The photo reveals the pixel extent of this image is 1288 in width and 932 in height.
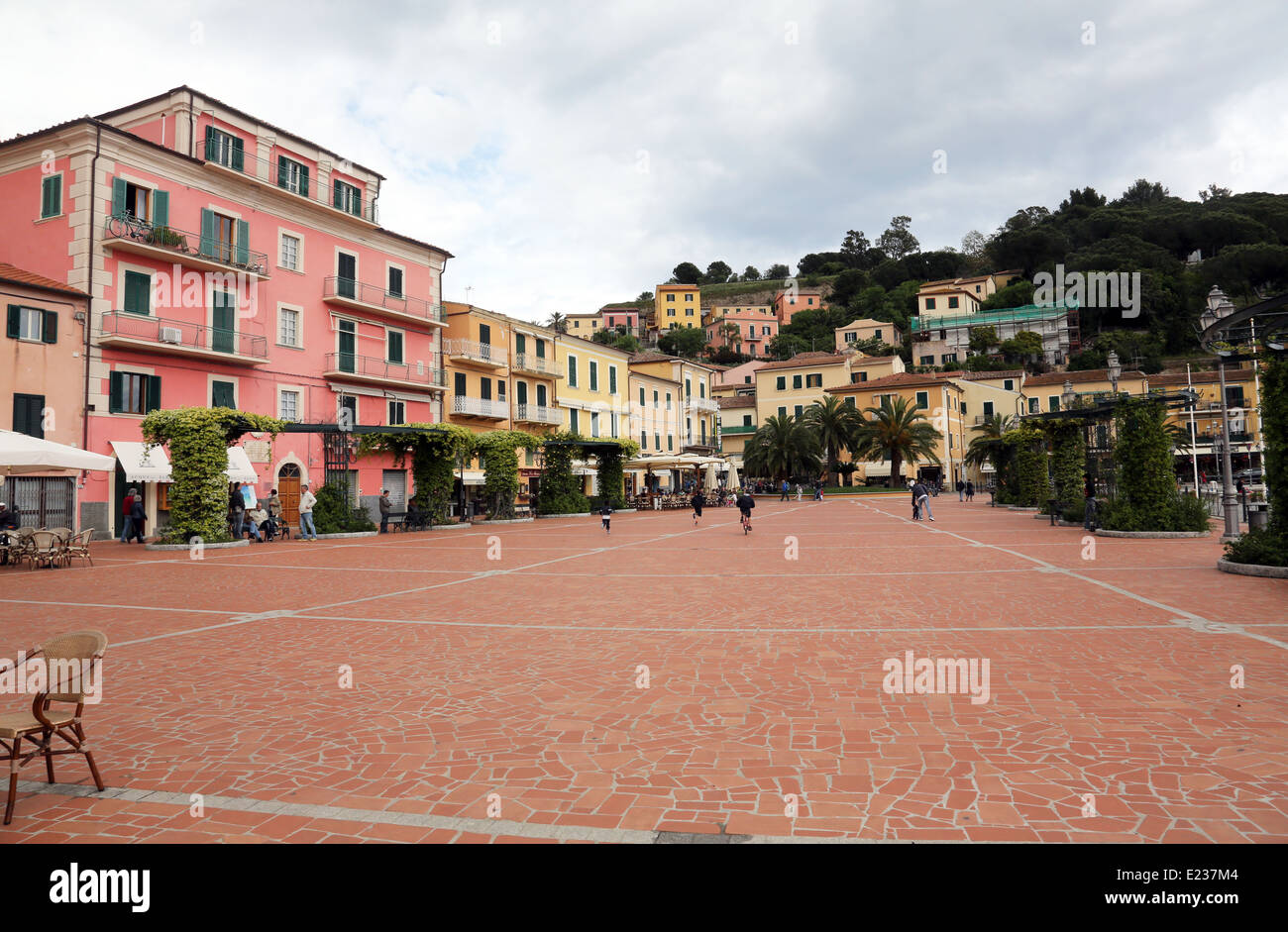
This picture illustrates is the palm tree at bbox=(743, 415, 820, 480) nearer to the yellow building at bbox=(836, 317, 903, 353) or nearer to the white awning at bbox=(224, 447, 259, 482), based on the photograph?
the white awning at bbox=(224, 447, 259, 482)

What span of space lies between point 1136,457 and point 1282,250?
72.9 meters

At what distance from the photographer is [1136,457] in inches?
656

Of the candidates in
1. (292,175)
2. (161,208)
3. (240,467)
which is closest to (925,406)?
(292,175)

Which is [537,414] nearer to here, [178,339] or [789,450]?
[789,450]

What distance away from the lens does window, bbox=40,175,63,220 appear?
22969 mm

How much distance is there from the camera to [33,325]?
69.1 ft

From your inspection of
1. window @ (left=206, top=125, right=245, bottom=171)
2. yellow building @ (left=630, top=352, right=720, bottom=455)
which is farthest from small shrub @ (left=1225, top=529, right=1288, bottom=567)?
yellow building @ (left=630, top=352, right=720, bottom=455)

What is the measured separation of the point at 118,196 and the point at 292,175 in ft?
25.0

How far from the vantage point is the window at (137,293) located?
76.8 ft

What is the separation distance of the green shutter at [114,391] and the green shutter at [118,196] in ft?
16.9

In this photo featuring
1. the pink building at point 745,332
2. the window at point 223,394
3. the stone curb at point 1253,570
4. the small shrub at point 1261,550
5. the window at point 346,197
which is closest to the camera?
the stone curb at point 1253,570

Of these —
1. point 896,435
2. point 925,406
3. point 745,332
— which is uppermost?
point 745,332

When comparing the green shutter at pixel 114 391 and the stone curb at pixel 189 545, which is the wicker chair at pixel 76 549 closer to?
the stone curb at pixel 189 545

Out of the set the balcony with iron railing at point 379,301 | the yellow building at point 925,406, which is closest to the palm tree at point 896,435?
the yellow building at point 925,406
